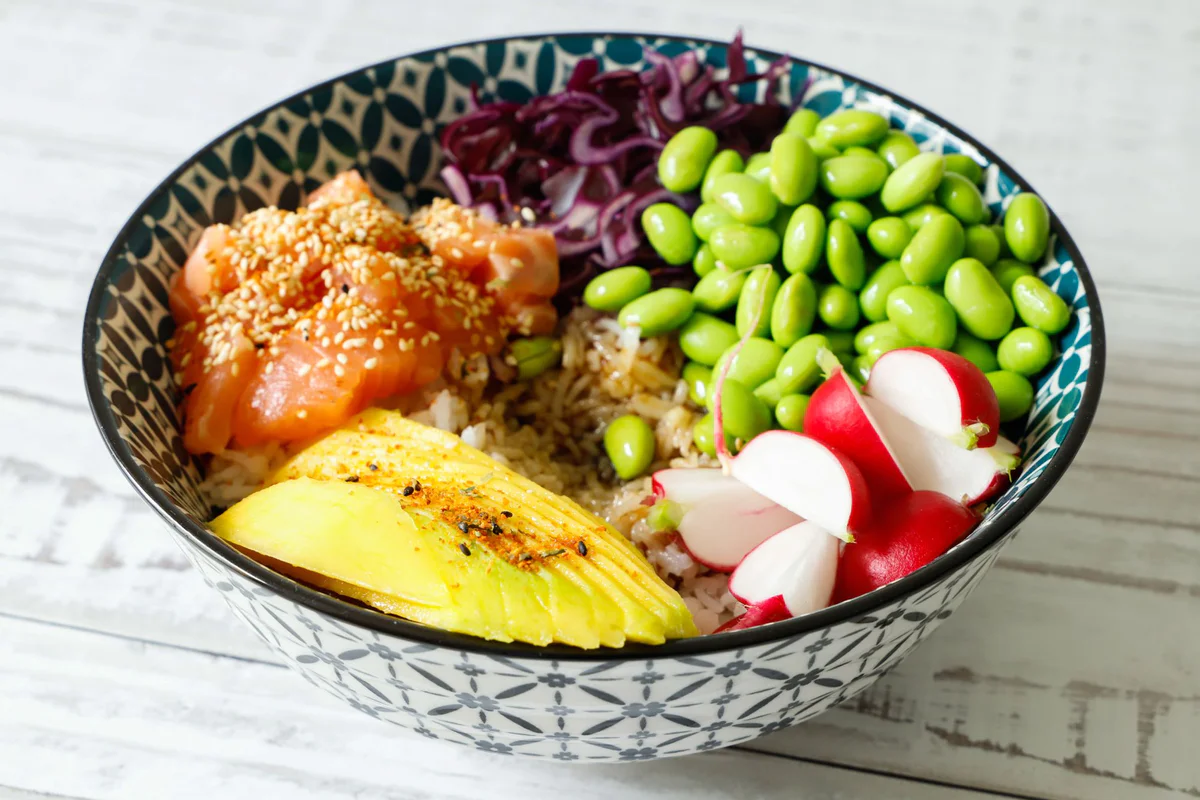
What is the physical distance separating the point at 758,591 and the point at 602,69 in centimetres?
159

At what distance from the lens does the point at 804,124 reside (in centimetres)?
256

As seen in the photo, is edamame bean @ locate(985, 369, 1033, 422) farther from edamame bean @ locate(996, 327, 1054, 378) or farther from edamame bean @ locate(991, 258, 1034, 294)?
edamame bean @ locate(991, 258, 1034, 294)

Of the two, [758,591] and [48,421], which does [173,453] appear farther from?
[758,591]

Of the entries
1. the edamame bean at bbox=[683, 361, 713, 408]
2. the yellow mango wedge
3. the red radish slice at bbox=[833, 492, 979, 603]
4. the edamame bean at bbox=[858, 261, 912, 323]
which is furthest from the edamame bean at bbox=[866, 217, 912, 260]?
the yellow mango wedge

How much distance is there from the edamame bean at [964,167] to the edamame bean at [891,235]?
0.24 m

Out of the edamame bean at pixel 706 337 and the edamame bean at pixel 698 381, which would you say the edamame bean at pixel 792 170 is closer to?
the edamame bean at pixel 706 337

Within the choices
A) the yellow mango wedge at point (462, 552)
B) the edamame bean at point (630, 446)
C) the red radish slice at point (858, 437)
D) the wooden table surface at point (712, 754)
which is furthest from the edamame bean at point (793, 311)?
the wooden table surface at point (712, 754)

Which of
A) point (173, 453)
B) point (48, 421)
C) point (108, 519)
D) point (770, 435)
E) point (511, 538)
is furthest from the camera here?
point (48, 421)

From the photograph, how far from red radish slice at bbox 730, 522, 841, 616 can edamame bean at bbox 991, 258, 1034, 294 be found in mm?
735

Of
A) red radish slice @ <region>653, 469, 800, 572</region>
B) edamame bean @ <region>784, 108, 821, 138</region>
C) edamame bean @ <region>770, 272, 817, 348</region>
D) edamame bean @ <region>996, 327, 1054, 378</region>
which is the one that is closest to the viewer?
red radish slice @ <region>653, 469, 800, 572</region>

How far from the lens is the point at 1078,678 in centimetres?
220

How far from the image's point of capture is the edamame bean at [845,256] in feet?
7.30

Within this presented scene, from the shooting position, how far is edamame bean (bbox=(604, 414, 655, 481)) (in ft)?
7.56

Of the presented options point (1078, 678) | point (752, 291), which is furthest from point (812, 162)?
point (1078, 678)
